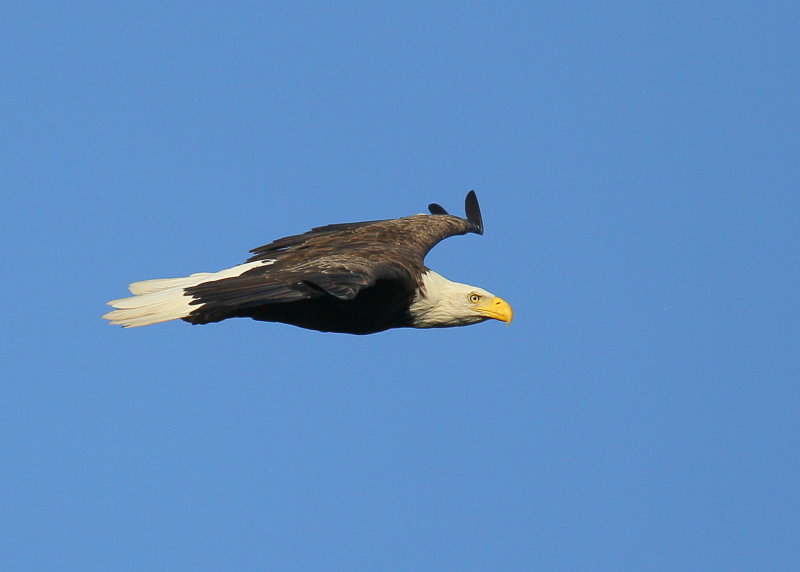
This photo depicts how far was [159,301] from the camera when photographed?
998 centimetres

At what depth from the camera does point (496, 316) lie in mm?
11086

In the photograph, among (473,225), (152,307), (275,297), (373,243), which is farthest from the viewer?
(473,225)

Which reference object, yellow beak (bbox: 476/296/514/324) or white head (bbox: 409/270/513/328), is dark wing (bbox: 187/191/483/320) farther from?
yellow beak (bbox: 476/296/514/324)

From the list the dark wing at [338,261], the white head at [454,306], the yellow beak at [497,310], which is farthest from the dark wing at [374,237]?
the yellow beak at [497,310]

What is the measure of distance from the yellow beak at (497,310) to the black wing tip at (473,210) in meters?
2.96

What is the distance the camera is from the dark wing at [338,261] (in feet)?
30.2

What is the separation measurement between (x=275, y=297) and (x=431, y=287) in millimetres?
2163

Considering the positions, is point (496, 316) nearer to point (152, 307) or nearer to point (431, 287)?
point (431, 287)

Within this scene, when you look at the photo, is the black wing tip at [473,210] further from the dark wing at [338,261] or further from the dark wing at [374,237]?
the dark wing at [374,237]

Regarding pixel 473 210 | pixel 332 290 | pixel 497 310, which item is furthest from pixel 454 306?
pixel 473 210

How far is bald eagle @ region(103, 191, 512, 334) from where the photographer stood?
928 cm

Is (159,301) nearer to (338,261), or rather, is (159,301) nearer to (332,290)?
(338,261)

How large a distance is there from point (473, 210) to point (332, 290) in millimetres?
5314

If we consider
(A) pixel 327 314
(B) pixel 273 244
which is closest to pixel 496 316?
(A) pixel 327 314
